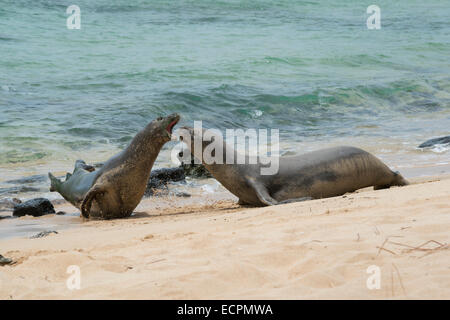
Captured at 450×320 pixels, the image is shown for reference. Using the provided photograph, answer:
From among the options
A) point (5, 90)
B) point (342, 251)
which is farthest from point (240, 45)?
point (342, 251)

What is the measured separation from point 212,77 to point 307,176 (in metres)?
10.0

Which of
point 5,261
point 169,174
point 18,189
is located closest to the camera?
point 5,261

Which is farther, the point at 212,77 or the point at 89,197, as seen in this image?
the point at 212,77

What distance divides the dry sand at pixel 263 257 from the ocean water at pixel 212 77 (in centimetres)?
350

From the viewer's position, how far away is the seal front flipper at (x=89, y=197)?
236 inches

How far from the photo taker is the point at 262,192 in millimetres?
6070

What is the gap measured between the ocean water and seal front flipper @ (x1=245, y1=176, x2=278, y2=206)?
260 centimetres

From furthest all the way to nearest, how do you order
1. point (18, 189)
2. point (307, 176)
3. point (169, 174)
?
point (169, 174)
point (18, 189)
point (307, 176)

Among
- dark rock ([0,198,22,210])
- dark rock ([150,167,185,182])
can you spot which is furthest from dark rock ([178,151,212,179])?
dark rock ([0,198,22,210])

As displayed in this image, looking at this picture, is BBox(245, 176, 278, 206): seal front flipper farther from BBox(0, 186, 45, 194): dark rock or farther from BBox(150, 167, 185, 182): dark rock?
BBox(0, 186, 45, 194): dark rock

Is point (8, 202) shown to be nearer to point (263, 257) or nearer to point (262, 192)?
point (262, 192)

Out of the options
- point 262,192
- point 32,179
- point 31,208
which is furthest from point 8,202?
point 262,192

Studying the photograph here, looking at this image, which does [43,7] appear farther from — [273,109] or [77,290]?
[77,290]

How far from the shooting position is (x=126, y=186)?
6094mm
